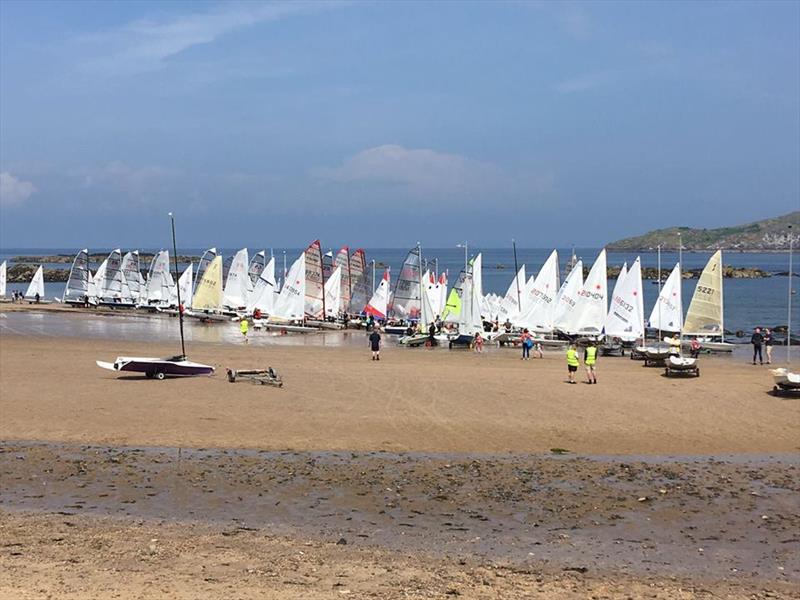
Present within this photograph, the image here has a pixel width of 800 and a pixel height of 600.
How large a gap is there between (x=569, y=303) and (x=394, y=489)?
27.3 m

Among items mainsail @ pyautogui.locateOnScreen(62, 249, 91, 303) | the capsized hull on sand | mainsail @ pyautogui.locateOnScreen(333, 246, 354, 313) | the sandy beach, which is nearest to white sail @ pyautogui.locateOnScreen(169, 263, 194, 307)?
mainsail @ pyautogui.locateOnScreen(62, 249, 91, 303)

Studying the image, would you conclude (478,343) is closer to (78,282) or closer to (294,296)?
(294,296)

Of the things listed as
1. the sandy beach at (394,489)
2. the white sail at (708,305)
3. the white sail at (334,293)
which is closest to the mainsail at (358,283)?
the white sail at (334,293)

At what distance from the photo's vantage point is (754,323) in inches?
2083

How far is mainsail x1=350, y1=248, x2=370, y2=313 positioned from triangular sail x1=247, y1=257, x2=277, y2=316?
170 inches

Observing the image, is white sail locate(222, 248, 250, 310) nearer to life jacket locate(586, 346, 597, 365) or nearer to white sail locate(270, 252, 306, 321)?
white sail locate(270, 252, 306, 321)

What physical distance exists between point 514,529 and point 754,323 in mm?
45769

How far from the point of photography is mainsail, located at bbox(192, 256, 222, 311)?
54.2 metres

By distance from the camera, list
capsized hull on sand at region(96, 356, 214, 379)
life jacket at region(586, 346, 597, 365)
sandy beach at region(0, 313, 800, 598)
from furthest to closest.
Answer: life jacket at region(586, 346, 597, 365)
capsized hull on sand at region(96, 356, 214, 379)
sandy beach at region(0, 313, 800, 598)

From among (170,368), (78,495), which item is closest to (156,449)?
(78,495)

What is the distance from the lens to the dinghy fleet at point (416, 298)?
3684 cm

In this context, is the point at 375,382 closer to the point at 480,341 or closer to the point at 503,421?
the point at 503,421

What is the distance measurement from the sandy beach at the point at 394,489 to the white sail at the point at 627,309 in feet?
40.4

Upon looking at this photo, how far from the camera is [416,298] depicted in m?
44.7
